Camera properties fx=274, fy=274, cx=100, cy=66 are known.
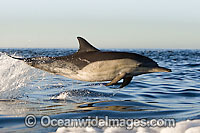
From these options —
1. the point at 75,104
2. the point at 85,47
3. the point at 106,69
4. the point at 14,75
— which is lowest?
the point at 75,104

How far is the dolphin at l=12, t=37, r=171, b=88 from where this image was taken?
657cm

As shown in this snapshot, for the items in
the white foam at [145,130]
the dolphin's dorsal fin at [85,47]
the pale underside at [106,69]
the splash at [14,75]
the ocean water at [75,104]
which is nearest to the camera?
the white foam at [145,130]

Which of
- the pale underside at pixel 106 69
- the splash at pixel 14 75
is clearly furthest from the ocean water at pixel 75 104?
the pale underside at pixel 106 69

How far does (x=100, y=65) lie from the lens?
6.57m

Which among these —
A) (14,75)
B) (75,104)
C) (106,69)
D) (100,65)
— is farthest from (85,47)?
(14,75)

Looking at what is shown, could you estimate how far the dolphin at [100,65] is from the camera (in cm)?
657

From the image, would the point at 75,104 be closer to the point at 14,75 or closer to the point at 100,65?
the point at 100,65

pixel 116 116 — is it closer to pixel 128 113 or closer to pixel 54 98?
pixel 128 113

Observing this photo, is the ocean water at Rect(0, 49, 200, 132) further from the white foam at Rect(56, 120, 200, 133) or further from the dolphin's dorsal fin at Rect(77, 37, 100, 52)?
the dolphin's dorsal fin at Rect(77, 37, 100, 52)

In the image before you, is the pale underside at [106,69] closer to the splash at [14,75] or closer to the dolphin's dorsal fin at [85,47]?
the dolphin's dorsal fin at [85,47]

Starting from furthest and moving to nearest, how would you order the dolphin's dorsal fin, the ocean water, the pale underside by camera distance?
1. the dolphin's dorsal fin
2. the pale underside
3. the ocean water

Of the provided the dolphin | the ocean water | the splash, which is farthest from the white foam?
the splash

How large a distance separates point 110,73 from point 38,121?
216cm

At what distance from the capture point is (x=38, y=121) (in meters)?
5.25
